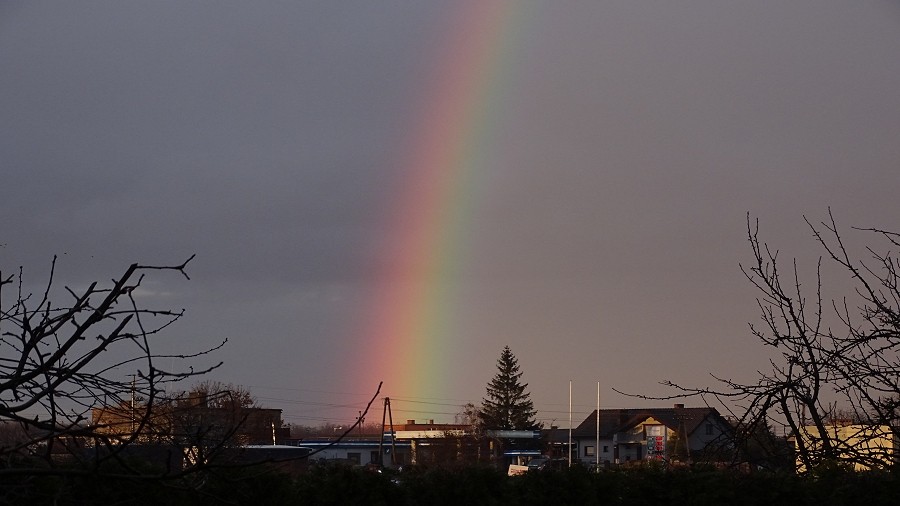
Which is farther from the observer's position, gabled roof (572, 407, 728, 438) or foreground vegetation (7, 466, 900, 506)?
gabled roof (572, 407, 728, 438)

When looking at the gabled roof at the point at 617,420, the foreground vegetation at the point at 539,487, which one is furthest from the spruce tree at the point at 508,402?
the foreground vegetation at the point at 539,487

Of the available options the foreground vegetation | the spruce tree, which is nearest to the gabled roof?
the spruce tree

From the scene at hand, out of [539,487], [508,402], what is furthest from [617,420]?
[539,487]

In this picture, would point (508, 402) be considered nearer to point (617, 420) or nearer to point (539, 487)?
point (617, 420)

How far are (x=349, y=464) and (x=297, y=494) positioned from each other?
62cm

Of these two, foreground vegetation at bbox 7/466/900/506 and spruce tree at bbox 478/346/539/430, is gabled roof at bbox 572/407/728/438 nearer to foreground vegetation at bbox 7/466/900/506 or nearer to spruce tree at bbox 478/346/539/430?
spruce tree at bbox 478/346/539/430

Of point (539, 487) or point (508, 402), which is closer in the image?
point (539, 487)

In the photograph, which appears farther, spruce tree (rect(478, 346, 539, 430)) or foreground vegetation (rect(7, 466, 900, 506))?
spruce tree (rect(478, 346, 539, 430))

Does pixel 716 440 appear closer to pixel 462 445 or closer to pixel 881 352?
pixel 881 352

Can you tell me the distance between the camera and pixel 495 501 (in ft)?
27.4

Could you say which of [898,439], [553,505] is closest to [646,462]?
[553,505]

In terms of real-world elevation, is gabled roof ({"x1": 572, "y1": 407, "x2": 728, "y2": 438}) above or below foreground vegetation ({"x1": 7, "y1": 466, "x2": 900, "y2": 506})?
below

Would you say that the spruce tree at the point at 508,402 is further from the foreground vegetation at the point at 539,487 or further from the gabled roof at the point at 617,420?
the foreground vegetation at the point at 539,487

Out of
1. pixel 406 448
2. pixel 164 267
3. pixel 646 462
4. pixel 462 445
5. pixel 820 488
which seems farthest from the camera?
pixel 406 448
